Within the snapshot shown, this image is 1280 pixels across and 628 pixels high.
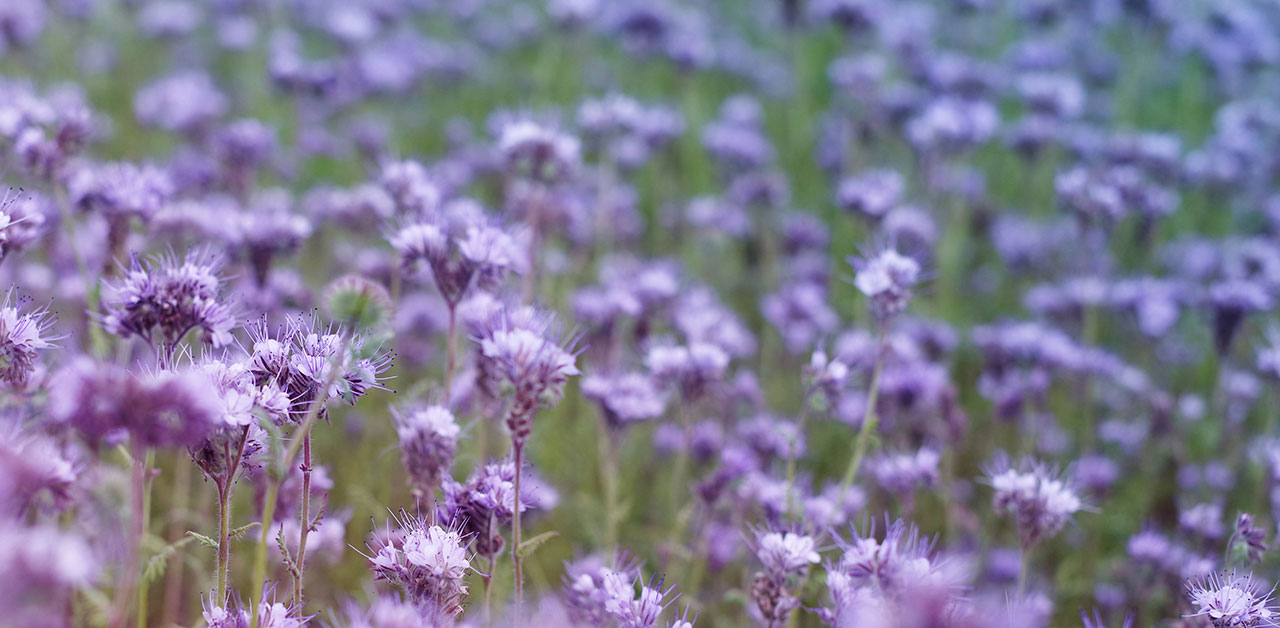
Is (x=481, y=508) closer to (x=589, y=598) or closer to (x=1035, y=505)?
(x=589, y=598)

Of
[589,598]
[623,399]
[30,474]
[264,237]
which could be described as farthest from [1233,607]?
[264,237]

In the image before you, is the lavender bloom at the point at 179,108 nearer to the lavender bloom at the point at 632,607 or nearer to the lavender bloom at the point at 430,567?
the lavender bloom at the point at 430,567

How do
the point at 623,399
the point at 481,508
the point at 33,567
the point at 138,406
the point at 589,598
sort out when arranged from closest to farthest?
the point at 33,567, the point at 138,406, the point at 481,508, the point at 589,598, the point at 623,399

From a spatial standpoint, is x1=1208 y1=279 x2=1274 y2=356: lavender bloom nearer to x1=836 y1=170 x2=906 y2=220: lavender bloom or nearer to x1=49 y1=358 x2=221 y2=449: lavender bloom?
x1=836 y1=170 x2=906 y2=220: lavender bloom

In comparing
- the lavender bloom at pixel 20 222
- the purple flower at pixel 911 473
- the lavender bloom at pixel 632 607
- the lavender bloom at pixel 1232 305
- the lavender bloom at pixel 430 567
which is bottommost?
the lavender bloom at pixel 632 607

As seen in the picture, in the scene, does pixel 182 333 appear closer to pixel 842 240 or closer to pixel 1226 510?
pixel 1226 510

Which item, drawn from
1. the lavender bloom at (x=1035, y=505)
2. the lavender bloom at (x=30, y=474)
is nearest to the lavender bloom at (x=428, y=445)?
the lavender bloom at (x=30, y=474)
